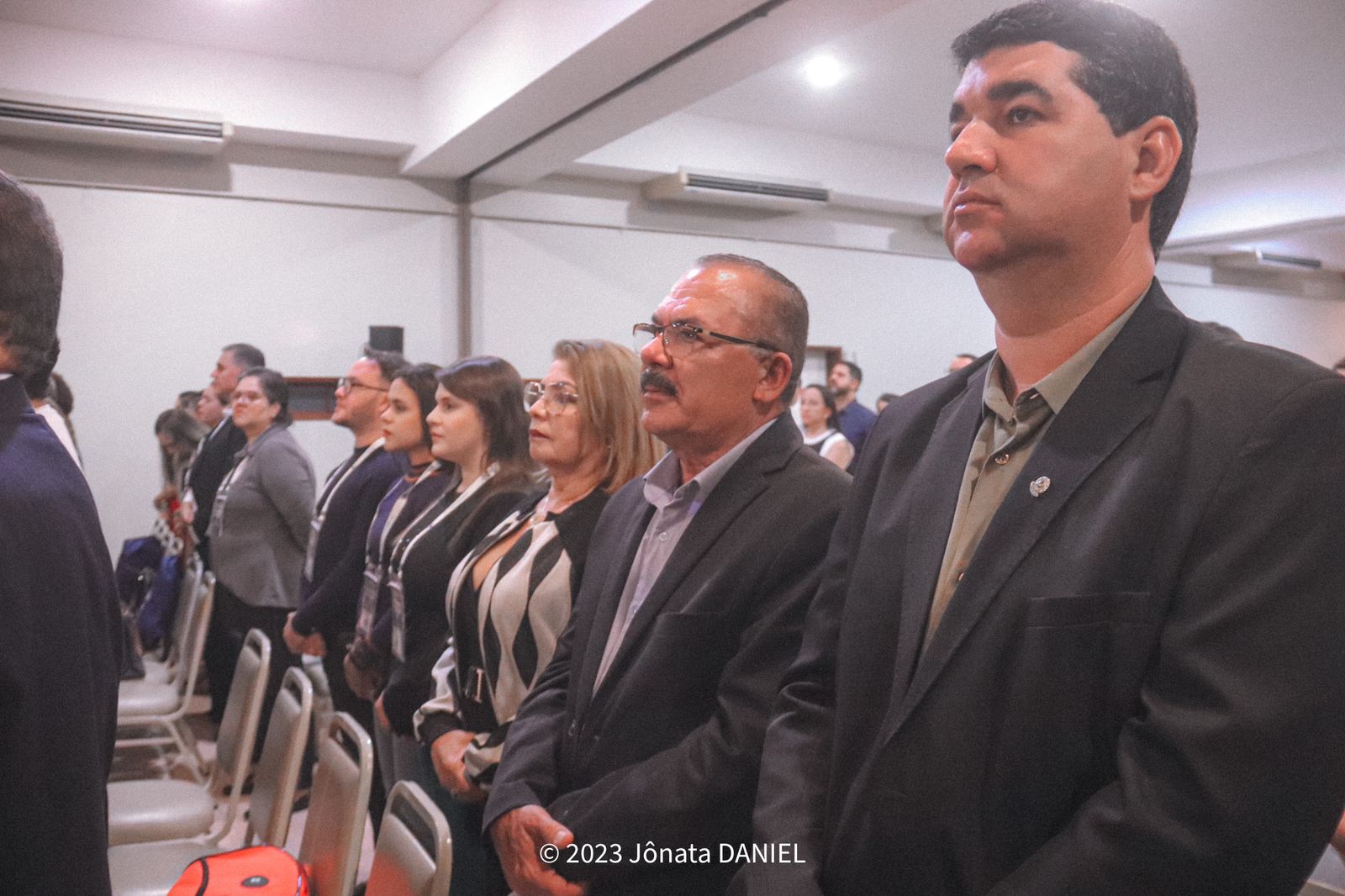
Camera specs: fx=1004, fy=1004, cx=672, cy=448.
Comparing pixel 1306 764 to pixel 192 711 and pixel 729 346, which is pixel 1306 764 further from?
pixel 192 711

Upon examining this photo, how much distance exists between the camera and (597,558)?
1.85 m

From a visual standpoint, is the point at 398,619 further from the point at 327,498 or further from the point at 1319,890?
the point at 1319,890

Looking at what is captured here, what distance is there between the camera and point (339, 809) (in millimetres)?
1868

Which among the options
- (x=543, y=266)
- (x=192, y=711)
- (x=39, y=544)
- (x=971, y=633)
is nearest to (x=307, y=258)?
(x=543, y=266)

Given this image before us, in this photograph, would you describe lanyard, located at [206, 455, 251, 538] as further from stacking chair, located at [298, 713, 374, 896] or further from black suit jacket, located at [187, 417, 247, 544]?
stacking chair, located at [298, 713, 374, 896]

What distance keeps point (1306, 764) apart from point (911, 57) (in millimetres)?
5427

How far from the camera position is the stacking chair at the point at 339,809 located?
1751 millimetres

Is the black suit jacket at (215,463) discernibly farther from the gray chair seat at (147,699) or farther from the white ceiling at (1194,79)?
the white ceiling at (1194,79)

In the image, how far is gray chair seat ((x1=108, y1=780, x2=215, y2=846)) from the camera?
2.49 metres

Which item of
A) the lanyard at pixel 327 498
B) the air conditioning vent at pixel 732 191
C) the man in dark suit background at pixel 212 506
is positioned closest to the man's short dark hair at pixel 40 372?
the lanyard at pixel 327 498

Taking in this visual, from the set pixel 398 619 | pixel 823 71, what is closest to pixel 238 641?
pixel 398 619

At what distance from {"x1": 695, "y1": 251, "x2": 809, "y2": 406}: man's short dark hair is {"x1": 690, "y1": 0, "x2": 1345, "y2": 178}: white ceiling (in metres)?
3.06

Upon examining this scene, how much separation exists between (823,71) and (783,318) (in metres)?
4.55

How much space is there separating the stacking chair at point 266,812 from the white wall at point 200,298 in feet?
13.1
